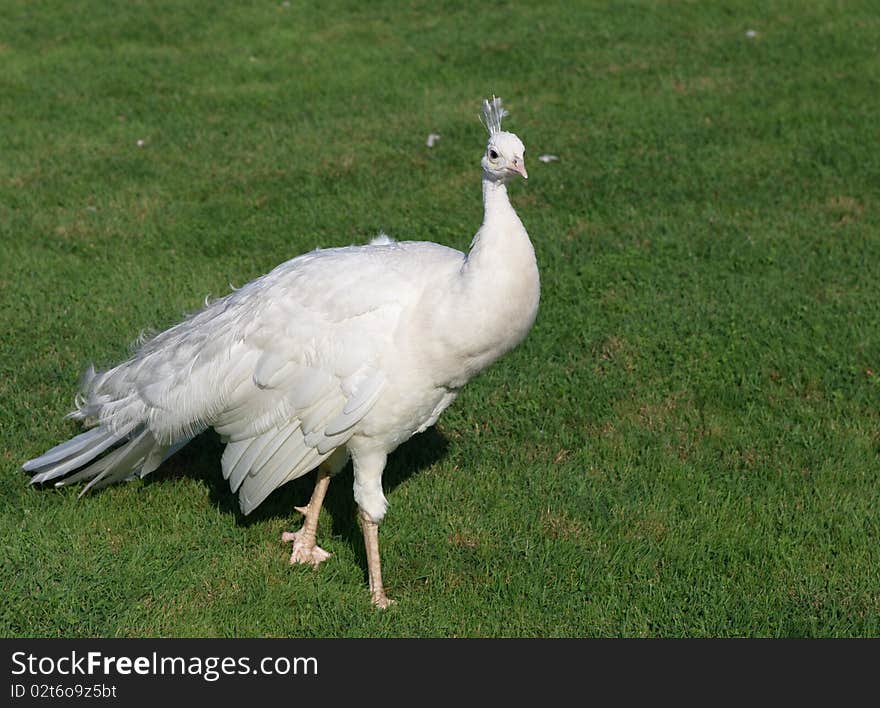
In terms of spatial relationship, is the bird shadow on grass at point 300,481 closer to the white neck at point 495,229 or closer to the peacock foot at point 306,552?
the peacock foot at point 306,552

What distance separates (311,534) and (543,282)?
3341 mm

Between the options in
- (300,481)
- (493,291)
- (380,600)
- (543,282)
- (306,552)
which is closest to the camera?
(493,291)

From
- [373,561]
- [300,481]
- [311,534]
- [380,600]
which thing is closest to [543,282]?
[300,481]

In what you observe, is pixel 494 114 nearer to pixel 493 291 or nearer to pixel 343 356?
pixel 493 291

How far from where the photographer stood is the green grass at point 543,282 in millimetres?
5242

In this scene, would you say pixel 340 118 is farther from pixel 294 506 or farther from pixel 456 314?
pixel 456 314

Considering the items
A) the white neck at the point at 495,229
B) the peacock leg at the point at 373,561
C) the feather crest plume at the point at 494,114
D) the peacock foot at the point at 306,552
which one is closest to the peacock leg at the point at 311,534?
the peacock foot at the point at 306,552

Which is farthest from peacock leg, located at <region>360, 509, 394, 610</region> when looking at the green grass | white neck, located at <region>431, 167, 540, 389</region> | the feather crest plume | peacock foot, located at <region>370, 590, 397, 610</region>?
the feather crest plume

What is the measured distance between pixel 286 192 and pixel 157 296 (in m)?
2.17

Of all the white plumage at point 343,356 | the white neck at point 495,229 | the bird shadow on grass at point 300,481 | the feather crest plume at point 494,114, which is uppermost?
the feather crest plume at point 494,114

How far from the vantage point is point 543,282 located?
8.18m

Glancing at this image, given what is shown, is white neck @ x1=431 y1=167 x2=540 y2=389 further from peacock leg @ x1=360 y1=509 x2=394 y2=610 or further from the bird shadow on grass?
the bird shadow on grass

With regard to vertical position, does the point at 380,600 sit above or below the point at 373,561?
below

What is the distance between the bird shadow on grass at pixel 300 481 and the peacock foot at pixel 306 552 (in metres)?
0.20
